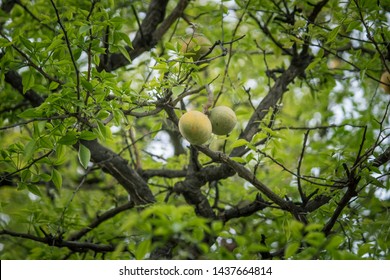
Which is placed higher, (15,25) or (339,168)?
(15,25)

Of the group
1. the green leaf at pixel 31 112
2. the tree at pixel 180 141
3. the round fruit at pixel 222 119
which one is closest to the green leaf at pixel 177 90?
the tree at pixel 180 141

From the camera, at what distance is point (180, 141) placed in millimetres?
5082

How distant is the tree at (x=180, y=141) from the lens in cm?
214

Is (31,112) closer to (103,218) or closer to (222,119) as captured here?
(222,119)

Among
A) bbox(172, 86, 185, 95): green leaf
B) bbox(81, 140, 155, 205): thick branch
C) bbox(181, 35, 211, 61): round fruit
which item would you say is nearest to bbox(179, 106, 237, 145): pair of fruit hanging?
bbox(172, 86, 185, 95): green leaf

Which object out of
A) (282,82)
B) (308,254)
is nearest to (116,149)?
(282,82)

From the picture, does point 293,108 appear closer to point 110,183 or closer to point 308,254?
point 110,183

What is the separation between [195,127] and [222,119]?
0.20 metres

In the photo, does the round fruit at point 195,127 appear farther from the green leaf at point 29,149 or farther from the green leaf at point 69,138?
the green leaf at point 29,149

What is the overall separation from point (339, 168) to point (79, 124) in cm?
139

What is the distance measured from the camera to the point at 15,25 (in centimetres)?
342

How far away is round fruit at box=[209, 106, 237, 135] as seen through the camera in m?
2.37

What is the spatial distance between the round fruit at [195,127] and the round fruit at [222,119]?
0.35 feet

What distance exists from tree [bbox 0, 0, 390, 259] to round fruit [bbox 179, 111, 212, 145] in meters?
0.14
